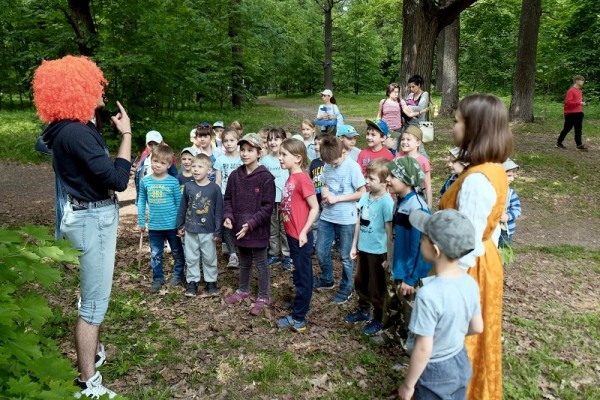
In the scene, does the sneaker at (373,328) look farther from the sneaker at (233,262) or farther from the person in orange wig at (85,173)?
the person in orange wig at (85,173)

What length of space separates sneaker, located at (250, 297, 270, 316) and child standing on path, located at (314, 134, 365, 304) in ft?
2.43

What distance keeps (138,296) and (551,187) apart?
8.01 metres

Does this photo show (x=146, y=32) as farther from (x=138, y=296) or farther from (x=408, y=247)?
(x=408, y=247)

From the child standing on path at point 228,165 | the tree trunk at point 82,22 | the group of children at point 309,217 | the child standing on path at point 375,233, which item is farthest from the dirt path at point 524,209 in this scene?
the child standing on path at point 375,233

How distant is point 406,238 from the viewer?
10.9ft

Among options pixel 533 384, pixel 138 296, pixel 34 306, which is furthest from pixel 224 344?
pixel 533 384

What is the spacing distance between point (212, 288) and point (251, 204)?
3.95 ft

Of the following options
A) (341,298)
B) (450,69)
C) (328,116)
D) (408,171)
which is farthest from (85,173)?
(450,69)

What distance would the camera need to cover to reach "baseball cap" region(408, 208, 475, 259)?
2230 mm

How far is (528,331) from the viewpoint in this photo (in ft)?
14.3

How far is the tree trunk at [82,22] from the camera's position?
10164 mm

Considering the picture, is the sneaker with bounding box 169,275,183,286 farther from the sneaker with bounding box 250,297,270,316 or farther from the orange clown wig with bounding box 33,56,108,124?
the orange clown wig with bounding box 33,56,108,124

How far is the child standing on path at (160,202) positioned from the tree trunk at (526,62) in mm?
13107

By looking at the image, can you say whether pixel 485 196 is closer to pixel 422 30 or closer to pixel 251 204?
pixel 251 204
